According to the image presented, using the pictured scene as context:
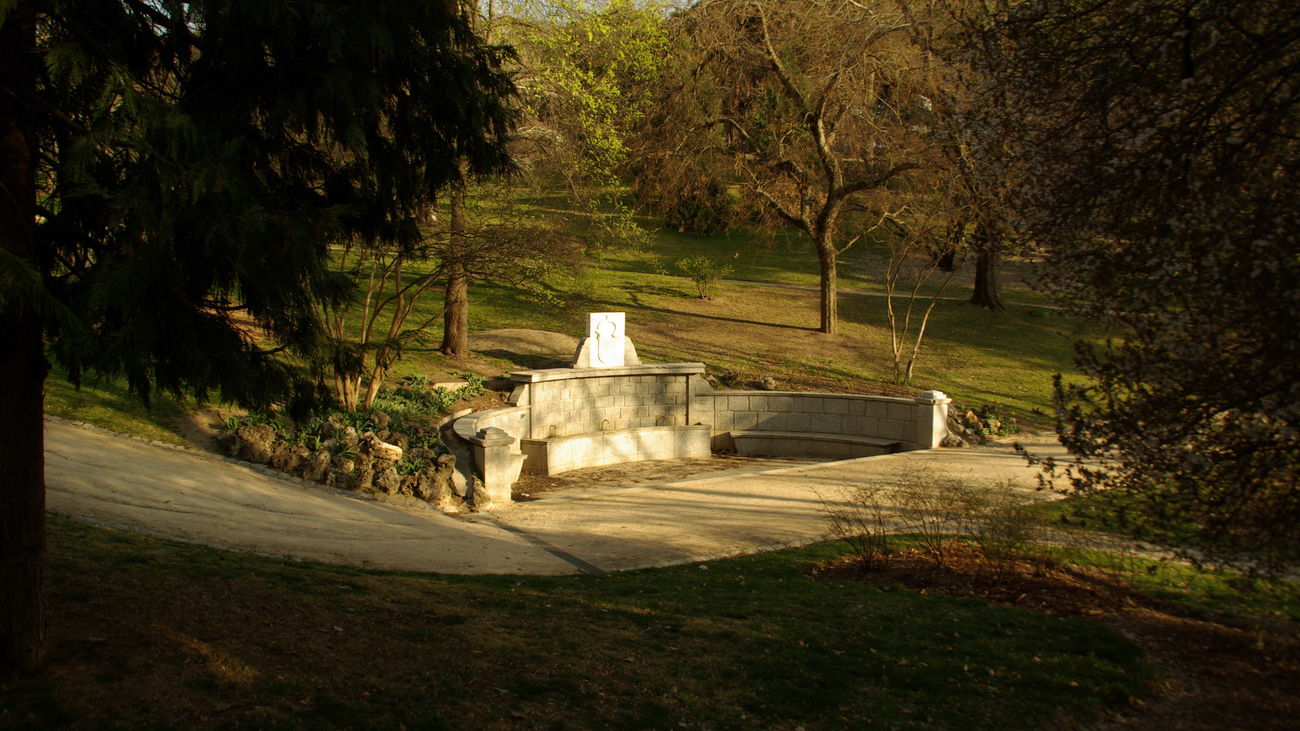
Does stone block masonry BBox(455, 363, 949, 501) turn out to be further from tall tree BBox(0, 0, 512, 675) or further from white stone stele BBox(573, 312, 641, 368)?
tall tree BBox(0, 0, 512, 675)

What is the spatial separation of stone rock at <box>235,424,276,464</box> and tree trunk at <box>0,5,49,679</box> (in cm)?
776

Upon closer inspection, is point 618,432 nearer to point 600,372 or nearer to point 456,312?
point 600,372

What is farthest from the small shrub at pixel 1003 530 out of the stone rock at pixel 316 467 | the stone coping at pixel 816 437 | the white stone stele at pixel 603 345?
the white stone stele at pixel 603 345

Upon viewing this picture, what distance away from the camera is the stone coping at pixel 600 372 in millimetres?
16000

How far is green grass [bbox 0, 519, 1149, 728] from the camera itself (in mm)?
4789

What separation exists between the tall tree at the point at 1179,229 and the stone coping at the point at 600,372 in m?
10.7

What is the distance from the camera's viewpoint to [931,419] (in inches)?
654

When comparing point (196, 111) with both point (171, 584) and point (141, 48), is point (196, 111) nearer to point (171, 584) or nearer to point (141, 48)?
point (141, 48)

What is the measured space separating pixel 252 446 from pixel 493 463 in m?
3.01

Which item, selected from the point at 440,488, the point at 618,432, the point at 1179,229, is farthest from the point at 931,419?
the point at 1179,229

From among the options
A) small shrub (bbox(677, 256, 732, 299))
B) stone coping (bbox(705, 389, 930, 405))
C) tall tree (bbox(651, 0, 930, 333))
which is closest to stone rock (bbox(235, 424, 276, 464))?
stone coping (bbox(705, 389, 930, 405))

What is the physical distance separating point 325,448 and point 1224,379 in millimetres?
10336

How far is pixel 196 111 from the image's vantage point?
176 inches

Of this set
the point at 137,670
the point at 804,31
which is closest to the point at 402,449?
the point at 137,670
